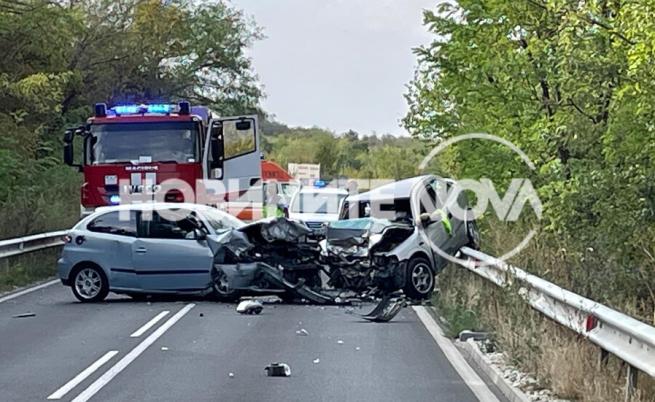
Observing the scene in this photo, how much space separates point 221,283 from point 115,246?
1827 millimetres

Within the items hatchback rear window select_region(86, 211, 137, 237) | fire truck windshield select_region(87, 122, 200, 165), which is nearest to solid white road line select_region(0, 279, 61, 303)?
hatchback rear window select_region(86, 211, 137, 237)

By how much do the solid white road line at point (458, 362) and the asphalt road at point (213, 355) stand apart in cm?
10

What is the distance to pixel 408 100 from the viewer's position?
3709cm

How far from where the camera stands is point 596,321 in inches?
348

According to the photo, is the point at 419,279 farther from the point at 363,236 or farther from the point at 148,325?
the point at 148,325

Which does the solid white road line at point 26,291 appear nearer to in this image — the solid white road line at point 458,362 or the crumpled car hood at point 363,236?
the crumpled car hood at point 363,236

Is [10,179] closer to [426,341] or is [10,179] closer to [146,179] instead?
[146,179]

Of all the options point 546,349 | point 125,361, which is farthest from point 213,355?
point 546,349

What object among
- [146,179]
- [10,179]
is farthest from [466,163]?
[10,179]

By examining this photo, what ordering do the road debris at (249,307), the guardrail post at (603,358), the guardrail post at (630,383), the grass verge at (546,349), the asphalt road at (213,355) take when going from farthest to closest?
the road debris at (249,307) < the asphalt road at (213,355) < the guardrail post at (603,358) < the grass verge at (546,349) < the guardrail post at (630,383)

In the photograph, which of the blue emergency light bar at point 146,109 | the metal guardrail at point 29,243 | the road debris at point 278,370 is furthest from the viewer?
the blue emergency light bar at point 146,109

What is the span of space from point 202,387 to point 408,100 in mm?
27766

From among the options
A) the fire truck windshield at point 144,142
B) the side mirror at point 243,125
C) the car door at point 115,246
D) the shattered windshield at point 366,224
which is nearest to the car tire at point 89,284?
the car door at point 115,246

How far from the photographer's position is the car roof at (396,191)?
18.8 metres
